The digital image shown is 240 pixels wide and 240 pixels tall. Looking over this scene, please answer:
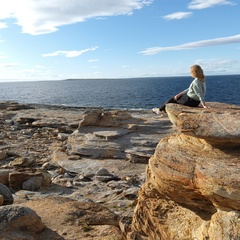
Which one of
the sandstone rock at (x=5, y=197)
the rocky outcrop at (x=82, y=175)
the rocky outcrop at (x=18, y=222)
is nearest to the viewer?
the rocky outcrop at (x=18, y=222)

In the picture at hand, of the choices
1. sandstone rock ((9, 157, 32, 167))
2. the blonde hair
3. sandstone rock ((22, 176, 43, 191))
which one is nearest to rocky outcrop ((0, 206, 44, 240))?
sandstone rock ((22, 176, 43, 191))

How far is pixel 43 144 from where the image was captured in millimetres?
30875

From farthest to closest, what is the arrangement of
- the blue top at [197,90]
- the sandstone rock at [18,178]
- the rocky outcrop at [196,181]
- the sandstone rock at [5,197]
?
the sandstone rock at [18,178] < the sandstone rock at [5,197] < the blue top at [197,90] < the rocky outcrop at [196,181]


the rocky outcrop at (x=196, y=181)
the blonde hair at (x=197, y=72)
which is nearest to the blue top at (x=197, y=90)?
the blonde hair at (x=197, y=72)

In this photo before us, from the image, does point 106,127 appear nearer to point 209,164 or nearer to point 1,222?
point 1,222

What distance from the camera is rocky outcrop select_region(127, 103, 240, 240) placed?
813 centimetres

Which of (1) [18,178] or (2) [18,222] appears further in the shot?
(1) [18,178]

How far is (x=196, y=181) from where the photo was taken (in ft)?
28.9

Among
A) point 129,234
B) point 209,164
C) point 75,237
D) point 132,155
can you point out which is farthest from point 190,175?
point 132,155

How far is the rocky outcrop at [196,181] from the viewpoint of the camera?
8.13 m

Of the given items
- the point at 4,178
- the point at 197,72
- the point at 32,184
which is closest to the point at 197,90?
the point at 197,72

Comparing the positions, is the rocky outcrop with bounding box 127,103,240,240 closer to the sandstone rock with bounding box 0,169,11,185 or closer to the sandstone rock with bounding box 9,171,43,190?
the sandstone rock with bounding box 9,171,43,190

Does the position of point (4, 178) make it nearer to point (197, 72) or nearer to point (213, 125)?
point (197, 72)

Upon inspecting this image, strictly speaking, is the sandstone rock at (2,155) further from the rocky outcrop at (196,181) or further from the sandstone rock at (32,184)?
the rocky outcrop at (196,181)
